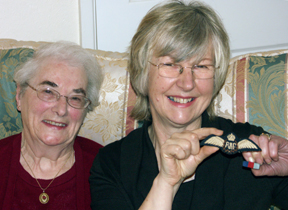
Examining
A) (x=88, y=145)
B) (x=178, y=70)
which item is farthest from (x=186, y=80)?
(x=88, y=145)

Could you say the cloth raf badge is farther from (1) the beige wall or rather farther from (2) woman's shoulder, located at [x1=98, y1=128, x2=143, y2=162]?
(1) the beige wall

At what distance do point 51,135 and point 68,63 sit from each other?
1.33 ft

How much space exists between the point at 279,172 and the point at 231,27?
1297 mm

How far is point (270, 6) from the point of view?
2053 millimetres

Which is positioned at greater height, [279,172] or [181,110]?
[181,110]

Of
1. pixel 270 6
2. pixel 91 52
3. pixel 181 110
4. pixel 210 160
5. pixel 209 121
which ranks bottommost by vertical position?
pixel 210 160

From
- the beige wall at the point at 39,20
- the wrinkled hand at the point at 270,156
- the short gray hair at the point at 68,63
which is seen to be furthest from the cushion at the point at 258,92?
the beige wall at the point at 39,20

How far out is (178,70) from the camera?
1237 millimetres

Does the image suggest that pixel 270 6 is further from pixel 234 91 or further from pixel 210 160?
pixel 210 160

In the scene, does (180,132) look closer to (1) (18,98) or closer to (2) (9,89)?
(1) (18,98)

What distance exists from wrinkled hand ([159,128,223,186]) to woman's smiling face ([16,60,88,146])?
Result: 667 mm

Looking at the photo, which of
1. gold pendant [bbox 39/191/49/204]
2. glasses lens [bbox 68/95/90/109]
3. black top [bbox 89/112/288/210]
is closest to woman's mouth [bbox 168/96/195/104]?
black top [bbox 89/112/288/210]

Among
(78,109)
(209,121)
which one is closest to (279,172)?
(209,121)

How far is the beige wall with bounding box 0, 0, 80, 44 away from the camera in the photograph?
6.84 feet
